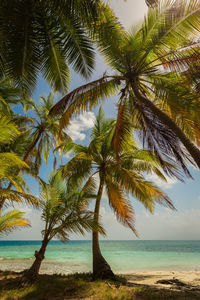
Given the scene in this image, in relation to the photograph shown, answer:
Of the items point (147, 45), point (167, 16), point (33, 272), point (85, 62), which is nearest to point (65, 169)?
point (33, 272)

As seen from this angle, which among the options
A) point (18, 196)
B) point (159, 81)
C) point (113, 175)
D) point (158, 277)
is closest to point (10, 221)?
point (18, 196)

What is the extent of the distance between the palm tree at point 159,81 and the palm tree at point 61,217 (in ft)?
9.69

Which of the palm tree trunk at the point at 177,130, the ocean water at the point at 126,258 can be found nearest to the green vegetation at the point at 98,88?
the palm tree trunk at the point at 177,130

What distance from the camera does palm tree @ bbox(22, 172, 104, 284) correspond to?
21.2 feet

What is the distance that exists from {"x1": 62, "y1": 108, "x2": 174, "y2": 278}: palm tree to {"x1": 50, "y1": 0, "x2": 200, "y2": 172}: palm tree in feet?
6.53

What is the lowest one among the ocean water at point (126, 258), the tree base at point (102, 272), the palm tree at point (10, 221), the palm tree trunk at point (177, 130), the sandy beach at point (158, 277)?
the ocean water at point (126, 258)

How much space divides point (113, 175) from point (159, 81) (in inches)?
174

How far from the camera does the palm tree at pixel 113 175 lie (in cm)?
735

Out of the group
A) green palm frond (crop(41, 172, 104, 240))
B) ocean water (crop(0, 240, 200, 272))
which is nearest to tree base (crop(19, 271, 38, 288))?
green palm frond (crop(41, 172, 104, 240))

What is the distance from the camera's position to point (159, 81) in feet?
18.6

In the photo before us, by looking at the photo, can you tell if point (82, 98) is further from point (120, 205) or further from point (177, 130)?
point (120, 205)

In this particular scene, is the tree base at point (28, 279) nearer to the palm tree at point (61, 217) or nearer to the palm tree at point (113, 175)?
the palm tree at point (61, 217)

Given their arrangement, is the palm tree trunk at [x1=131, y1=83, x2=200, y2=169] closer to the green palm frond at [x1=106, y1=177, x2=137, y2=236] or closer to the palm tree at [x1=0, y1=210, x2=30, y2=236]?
the green palm frond at [x1=106, y1=177, x2=137, y2=236]

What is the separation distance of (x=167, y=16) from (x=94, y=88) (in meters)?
2.61
